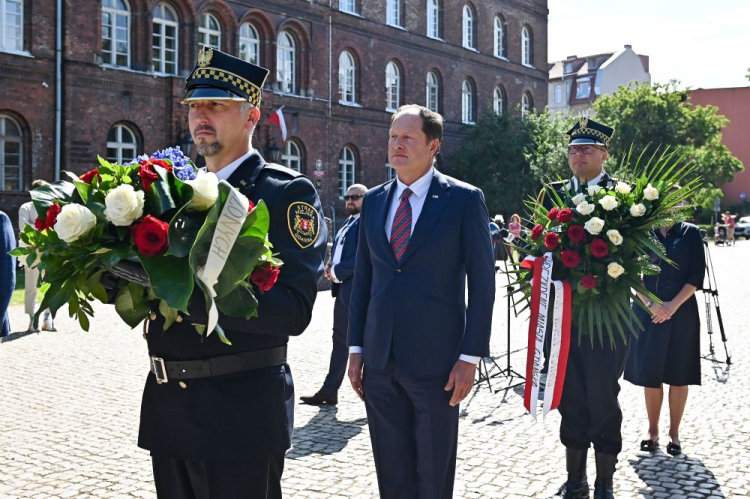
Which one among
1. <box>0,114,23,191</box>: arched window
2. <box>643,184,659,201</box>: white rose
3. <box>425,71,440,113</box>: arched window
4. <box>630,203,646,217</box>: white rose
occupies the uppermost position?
<box>425,71,440,113</box>: arched window

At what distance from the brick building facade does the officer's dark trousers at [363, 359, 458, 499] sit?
22036 millimetres

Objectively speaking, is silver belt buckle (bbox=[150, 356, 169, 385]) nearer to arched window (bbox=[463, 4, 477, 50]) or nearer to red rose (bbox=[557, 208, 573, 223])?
red rose (bbox=[557, 208, 573, 223])

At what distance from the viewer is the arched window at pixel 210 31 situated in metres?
29.2

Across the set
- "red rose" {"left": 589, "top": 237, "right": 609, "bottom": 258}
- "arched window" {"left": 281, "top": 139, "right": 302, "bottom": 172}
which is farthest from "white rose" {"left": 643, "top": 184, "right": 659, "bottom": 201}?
"arched window" {"left": 281, "top": 139, "right": 302, "bottom": 172}

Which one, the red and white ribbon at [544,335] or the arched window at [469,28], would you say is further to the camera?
the arched window at [469,28]

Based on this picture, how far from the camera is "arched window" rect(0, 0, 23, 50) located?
938 inches

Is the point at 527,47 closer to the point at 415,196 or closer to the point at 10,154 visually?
the point at 10,154

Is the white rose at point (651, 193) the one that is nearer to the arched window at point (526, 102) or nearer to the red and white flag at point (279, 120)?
the red and white flag at point (279, 120)

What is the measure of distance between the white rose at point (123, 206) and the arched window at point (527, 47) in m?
47.2

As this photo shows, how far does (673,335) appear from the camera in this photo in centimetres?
688

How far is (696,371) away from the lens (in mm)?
6773

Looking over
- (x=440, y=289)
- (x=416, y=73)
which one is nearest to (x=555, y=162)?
(x=416, y=73)

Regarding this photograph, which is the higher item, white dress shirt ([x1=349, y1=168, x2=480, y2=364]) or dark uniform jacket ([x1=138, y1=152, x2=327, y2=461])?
white dress shirt ([x1=349, y1=168, x2=480, y2=364])

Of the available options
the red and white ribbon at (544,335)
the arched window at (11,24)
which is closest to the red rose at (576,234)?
the red and white ribbon at (544,335)
